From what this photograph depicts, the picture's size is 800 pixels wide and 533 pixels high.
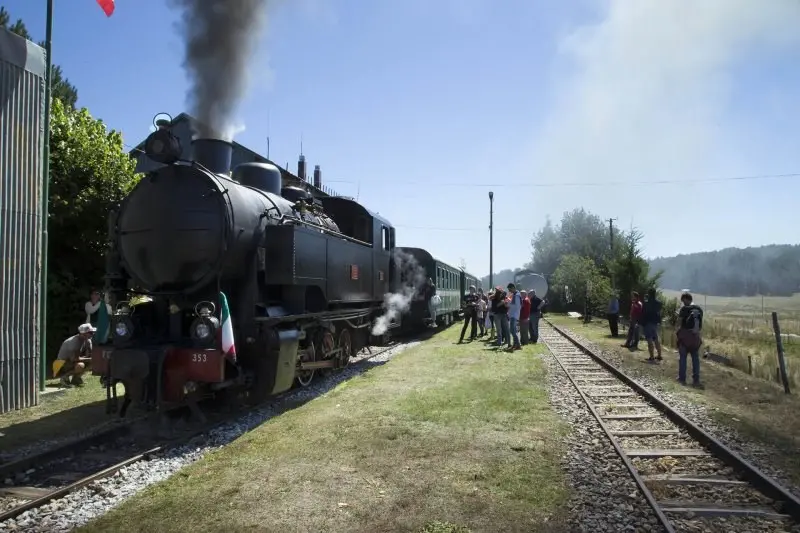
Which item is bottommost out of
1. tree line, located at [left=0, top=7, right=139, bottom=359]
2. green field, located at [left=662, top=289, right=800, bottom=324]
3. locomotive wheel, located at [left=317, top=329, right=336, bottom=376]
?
green field, located at [left=662, top=289, right=800, bottom=324]

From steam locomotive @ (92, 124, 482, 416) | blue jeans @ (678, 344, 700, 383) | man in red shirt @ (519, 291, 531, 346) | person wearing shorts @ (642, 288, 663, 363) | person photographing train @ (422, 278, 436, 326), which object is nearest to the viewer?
steam locomotive @ (92, 124, 482, 416)

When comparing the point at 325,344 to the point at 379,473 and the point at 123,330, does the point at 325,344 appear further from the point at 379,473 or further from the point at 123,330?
the point at 379,473

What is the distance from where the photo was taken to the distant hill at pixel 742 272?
7331cm

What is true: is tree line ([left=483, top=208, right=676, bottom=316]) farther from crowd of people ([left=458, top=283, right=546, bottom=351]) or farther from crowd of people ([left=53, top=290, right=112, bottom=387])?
crowd of people ([left=53, top=290, right=112, bottom=387])

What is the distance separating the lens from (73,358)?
9500mm

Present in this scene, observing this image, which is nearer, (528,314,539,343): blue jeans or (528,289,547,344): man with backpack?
(528,289,547,344): man with backpack

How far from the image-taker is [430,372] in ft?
35.2

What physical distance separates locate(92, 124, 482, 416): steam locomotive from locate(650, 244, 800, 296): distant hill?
7291cm

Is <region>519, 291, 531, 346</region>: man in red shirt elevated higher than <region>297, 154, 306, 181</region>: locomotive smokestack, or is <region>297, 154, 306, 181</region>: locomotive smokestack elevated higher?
<region>297, 154, 306, 181</region>: locomotive smokestack

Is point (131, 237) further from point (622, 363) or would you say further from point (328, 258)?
point (622, 363)

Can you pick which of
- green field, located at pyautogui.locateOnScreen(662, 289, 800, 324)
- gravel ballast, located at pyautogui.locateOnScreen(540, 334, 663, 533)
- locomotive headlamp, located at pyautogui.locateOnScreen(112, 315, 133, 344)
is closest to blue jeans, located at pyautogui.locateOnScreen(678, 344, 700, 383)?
gravel ballast, located at pyautogui.locateOnScreen(540, 334, 663, 533)

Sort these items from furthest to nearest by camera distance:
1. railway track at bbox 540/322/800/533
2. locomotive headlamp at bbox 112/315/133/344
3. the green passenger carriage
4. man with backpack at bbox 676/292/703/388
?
the green passenger carriage, man with backpack at bbox 676/292/703/388, locomotive headlamp at bbox 112/315/133/344, railway track at bbox 540/322/800/533

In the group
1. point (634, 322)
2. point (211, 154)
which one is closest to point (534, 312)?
point (634, 322)

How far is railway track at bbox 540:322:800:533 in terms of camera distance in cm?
422
